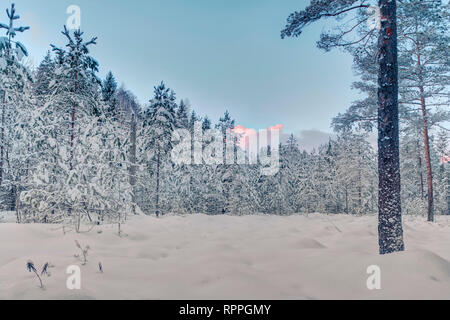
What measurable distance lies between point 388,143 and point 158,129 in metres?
20.3

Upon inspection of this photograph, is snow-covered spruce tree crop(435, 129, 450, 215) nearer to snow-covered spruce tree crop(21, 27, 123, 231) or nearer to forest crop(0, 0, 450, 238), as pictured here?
forest crop(0, 0, 450, 238)

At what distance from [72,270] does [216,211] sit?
80.9ft

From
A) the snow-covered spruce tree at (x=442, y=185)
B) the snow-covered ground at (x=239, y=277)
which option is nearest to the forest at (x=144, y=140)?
the snow-covered ground at (x=239, y=277)

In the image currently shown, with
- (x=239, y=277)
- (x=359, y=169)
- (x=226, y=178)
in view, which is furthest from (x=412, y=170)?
(x=239, y=277)

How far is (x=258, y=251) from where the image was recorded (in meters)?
6.14

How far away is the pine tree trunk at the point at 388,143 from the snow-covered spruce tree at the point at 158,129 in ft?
64.7

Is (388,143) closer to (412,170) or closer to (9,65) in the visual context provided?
(9,65)

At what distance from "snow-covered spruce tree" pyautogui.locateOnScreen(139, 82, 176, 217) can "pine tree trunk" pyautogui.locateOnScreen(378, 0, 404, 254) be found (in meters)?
19.7

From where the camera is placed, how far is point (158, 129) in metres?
22.9

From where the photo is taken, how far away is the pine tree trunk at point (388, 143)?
512 centimetres

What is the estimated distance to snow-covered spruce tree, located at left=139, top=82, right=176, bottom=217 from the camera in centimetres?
2291

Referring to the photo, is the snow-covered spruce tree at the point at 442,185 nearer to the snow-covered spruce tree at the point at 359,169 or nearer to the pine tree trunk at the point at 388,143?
the snow-covered spruce tree at the point at 359,169

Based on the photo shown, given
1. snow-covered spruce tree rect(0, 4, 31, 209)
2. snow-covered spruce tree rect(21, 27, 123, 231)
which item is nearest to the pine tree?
snow-covered spruce tree rect(0, 4, 31, 209)
